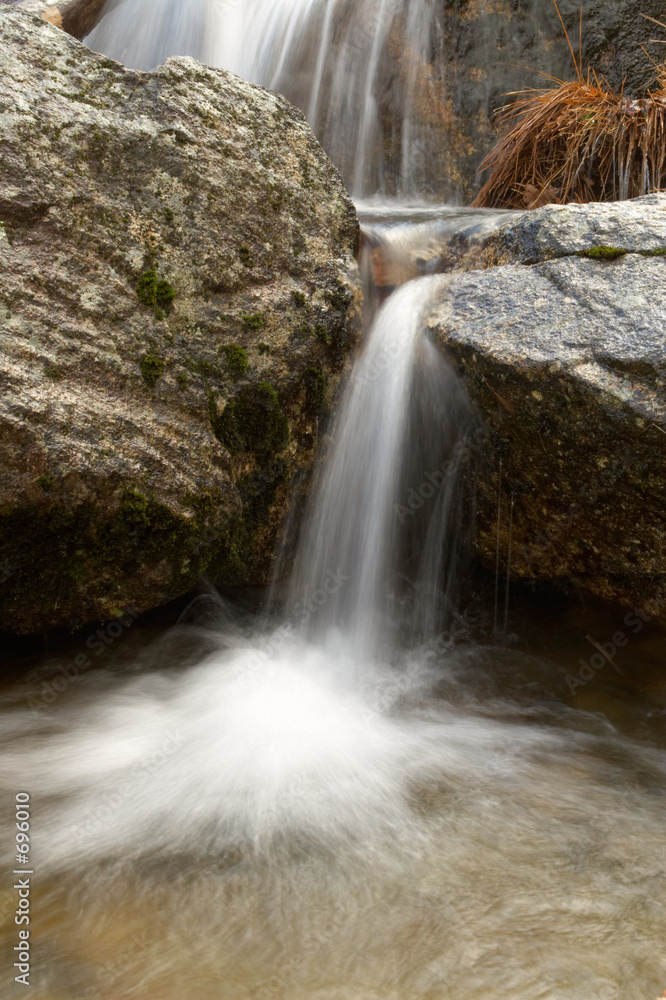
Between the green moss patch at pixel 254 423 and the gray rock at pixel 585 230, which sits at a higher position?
the gray rock at pixel 585 230

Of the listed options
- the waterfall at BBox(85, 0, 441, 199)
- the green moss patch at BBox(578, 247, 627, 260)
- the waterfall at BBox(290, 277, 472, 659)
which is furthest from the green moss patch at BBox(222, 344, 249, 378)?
the waterfall at BBox(85, 0, 441, 199)

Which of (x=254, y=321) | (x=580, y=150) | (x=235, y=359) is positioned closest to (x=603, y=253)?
(x=254, y=321)

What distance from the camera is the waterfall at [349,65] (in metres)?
5.97

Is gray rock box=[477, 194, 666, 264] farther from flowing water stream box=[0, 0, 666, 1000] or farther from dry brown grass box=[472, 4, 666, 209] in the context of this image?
dry brown grass box=[472, 4, 666, 209]

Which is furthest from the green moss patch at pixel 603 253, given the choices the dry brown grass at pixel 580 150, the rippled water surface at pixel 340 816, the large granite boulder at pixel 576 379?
the dry brown grass at pixel 580 150

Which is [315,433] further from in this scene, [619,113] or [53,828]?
[619,113]

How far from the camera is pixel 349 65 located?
19.9ft

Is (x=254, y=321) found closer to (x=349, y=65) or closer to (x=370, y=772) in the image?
(x=370, y=772)

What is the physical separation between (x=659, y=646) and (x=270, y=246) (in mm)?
2751

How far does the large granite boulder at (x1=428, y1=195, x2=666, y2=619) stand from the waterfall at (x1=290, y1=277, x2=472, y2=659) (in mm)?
258

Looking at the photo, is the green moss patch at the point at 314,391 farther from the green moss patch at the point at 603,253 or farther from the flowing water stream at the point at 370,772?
the green moss patch at the point at 603,253

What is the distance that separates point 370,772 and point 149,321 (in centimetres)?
206

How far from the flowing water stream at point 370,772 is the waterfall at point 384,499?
12 mm

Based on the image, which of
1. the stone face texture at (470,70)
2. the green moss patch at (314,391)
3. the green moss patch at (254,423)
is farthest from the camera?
the stone face texture at (470,70)
